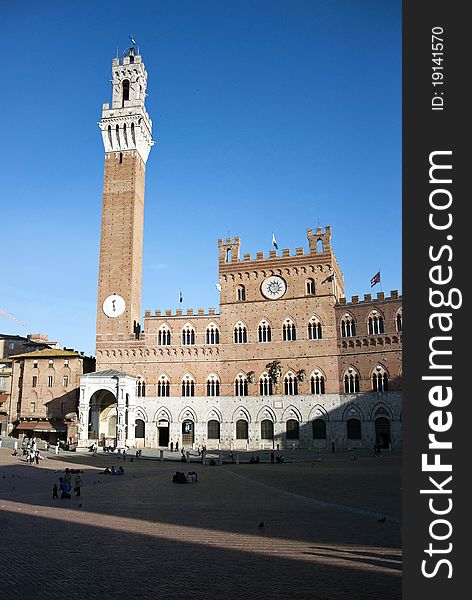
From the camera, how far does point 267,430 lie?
47188 millimetres

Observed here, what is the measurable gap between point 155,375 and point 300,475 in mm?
23898

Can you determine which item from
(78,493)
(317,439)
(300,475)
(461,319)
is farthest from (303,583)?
(317,439)

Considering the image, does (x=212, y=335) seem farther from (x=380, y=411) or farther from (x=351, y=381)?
(x=380, y=411)

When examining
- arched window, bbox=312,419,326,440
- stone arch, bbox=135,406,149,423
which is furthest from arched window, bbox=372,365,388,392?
stone arch, bbox=135,406,149,423

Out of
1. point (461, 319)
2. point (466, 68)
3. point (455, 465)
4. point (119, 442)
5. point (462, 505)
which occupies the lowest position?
point (119, 442)

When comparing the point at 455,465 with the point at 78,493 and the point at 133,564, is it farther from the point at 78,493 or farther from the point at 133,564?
the point at 78,493

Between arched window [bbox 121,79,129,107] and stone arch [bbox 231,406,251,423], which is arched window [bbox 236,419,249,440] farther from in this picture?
arched window [bbox 121,79,129,107]

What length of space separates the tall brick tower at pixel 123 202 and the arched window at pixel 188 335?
459 centimetres

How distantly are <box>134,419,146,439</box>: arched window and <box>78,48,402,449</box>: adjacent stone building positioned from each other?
0.09 metres

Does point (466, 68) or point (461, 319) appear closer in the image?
point (461, 319)

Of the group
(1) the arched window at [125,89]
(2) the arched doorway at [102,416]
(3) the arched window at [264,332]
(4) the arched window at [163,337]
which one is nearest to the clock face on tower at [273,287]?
(3) the arched window at [264,332]

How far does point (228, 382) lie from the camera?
48594 millimetres

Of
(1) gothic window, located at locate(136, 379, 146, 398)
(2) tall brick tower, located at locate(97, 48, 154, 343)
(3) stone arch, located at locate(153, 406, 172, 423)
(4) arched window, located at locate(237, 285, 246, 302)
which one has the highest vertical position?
(2) tall brick tower, located at locate(97, 48, 154, 343)

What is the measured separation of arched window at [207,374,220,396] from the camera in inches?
1922
